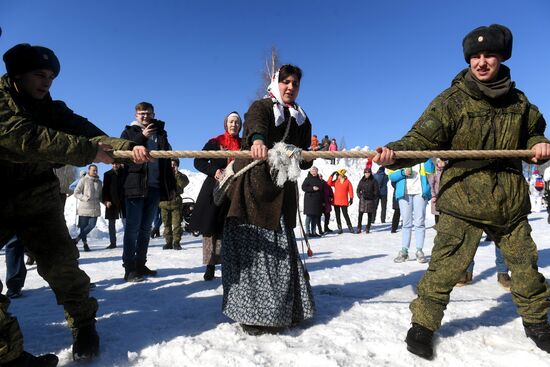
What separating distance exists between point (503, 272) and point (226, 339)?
321 cm

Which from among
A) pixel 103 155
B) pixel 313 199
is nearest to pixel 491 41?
pixel 103 155

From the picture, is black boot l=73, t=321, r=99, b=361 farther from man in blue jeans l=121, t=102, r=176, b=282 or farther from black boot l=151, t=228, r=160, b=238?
black boot l=151, t=228, r=160, b=238

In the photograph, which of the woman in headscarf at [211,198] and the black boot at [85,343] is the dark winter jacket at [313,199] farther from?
the black boot at [85,343]

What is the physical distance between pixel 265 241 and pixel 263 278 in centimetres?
26

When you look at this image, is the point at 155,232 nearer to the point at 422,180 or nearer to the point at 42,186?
the point at 422,180

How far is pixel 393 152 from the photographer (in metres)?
2.48

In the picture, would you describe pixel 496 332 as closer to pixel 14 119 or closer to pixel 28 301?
A: pixel 14 119

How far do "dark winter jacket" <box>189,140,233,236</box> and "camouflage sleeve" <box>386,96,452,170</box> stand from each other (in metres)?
1.71

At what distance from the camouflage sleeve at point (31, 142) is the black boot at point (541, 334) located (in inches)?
109

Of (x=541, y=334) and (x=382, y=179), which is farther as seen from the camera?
(x=382, y=179)

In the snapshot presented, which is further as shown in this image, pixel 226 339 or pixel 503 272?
pixel 503 272

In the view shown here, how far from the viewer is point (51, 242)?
2350mm

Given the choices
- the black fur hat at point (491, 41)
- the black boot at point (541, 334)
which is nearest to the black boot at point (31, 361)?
the black boot at point (541, 334)

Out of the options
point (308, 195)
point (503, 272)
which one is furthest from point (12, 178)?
point (308, 195)
